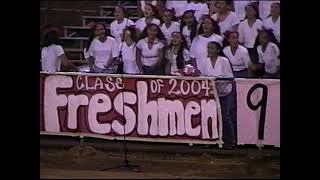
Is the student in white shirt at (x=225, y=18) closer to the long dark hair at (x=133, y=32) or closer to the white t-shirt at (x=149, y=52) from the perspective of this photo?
the white t-shirt at (x=149, y=52)

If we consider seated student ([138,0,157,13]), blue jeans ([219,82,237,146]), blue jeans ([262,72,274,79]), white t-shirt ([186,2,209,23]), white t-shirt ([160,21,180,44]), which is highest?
seated student ([138,0,157,13])

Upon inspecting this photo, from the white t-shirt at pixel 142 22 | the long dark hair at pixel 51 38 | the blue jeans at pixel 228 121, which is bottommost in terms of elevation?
the blue jeans at pixel 228 121

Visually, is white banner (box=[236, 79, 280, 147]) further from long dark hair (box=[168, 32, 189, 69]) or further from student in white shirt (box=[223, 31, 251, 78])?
long dark hair (box=[168, 32, 189, 69])

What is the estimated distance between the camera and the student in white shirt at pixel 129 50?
734cm

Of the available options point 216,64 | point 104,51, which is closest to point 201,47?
point 216,64

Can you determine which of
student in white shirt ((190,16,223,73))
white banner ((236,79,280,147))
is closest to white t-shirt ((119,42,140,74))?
student in white shirt ((190,16,223,73))

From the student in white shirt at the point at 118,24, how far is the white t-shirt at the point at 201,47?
94 cm

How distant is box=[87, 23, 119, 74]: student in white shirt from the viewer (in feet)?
24.0

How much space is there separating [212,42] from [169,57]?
0.60 meters

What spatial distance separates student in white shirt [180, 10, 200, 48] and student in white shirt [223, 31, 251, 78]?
1.44ft

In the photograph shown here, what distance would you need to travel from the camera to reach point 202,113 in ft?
22.9

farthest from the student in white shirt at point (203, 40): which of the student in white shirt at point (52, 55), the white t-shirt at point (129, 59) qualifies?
the student in white shirt at point (52, 55)

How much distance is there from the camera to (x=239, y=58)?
7336mm
